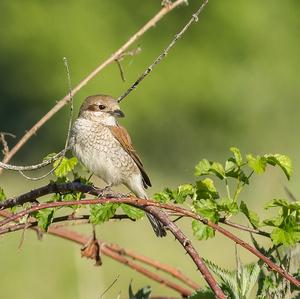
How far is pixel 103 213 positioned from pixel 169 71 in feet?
72.1

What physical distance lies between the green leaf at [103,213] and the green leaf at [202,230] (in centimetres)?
21

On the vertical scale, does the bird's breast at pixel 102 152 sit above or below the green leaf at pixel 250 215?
above

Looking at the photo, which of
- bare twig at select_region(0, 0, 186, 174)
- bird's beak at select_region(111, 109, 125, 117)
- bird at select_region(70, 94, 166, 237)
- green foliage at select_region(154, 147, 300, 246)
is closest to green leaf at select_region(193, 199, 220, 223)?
green foliage at select_region(154, 147, 300, 246)

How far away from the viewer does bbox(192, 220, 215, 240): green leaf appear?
8.79ft

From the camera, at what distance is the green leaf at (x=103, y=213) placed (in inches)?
108

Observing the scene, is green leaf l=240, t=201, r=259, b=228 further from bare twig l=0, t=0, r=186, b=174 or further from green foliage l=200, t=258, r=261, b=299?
bare twig l=0, t=0, r=186, b=174

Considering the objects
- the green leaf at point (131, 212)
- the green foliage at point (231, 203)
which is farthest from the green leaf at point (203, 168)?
the green leaf at point (131, 212)

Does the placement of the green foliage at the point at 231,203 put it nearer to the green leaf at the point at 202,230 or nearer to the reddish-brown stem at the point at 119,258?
the green leaf at the point at 202,230

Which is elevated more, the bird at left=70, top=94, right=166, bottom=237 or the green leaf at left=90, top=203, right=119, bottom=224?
the bird at left=70, top=94, right=166, bottom=237

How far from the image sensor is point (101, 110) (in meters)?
5.16

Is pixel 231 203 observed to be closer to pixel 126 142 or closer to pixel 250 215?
pixel 250 215

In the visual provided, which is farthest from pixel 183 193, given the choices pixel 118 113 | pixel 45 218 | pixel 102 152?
pixel 118 113

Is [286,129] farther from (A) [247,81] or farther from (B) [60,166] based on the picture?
(B) [60,166]

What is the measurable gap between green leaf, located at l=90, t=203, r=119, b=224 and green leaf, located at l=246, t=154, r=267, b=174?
0.48 m
